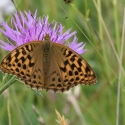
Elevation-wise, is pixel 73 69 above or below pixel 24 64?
below

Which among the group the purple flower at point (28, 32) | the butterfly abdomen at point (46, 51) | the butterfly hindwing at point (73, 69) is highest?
the purple flower at point (28, 32)

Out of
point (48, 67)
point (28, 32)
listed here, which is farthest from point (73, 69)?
point (28, 32)

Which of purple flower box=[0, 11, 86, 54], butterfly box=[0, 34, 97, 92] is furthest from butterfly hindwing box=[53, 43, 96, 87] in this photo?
purple flower box=[0, 11, 86, 54]

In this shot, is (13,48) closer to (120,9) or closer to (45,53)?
(45,53)

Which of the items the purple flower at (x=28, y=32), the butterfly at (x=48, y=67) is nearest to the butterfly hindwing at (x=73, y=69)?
the butterfly at (x=48, y=67)

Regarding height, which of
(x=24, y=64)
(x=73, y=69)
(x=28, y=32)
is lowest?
(x=73, y=69)

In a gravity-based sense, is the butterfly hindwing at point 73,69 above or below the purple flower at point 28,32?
below

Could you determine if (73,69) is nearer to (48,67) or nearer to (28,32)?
(48,67)

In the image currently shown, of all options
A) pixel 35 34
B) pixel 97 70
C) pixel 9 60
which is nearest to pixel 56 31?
pixel 35 34

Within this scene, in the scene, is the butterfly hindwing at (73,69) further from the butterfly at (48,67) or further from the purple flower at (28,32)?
the purple flower at (28,32)

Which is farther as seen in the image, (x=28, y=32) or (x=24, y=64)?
(x=28, y=32)
